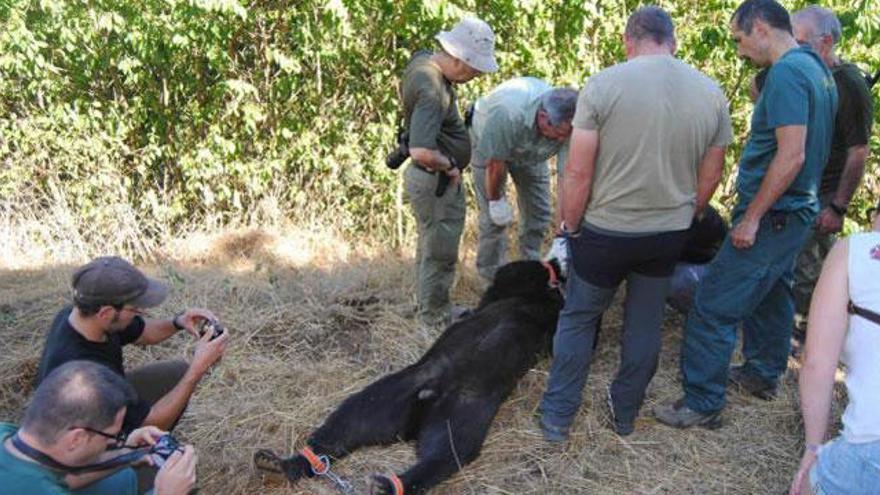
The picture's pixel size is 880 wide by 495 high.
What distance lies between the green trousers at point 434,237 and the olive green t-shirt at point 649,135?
1.46 metres

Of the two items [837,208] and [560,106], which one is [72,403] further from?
[837,208]

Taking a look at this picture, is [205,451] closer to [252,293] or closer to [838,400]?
[252,293]

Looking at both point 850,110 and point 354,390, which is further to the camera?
point 354,390

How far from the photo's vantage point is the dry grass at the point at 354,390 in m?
3.37

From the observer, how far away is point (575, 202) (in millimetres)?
3254

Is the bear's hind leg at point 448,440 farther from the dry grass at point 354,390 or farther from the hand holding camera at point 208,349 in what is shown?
the hand holding camera at point 208,349

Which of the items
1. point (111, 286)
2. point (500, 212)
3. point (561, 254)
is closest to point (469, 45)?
point (500, 212)

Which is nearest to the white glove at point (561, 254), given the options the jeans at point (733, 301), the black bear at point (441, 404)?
the black bear at point (441, 404)

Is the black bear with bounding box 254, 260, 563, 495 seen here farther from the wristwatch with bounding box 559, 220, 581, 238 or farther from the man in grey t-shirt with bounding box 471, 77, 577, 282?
the man in grey t-shirt with bounding box 471, 77, 577, 282

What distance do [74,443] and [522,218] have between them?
12.3ft

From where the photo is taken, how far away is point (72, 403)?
6.74ft

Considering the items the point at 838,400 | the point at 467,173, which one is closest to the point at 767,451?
the point at 838,400

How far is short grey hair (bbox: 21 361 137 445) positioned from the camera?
79.9 inches

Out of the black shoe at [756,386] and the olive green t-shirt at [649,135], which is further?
the black shoe at [756,386]
